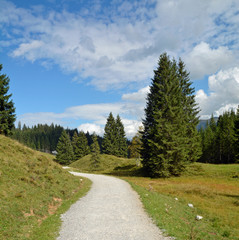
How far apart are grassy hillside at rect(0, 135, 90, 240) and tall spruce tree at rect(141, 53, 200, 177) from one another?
1590 centimetres

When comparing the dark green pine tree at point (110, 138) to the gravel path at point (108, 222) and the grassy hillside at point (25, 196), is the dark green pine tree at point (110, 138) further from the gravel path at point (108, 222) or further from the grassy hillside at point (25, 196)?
the gravel path at point (108, 222)

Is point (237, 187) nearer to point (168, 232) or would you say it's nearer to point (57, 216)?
point (168, 232)

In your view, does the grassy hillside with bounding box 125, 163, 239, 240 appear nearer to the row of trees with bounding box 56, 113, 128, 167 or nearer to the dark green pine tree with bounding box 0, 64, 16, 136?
the dark green pine tree with bounding box 0, 64, 16, 136

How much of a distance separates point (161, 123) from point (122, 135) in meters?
46.4

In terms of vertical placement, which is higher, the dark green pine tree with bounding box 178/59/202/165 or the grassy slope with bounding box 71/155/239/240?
the dark green pine tree with bounding box 178/59/202/165

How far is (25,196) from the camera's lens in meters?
12.0

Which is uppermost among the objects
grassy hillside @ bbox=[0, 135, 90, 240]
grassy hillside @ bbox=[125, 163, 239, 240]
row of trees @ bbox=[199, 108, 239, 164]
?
row of trees @ bbox=[199, 108, 239, 164]

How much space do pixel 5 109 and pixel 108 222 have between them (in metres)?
41.2

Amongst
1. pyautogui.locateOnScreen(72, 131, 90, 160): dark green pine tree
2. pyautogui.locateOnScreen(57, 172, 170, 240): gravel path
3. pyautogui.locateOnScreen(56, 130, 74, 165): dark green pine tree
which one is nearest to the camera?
pyautogui.locateOnScreen(57, 172, 170, 240): gravel path

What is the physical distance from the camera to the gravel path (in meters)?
8.28

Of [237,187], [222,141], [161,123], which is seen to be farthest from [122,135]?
[237,187]

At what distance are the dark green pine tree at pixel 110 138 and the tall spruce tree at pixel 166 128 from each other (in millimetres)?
36291

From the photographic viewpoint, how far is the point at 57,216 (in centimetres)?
1112

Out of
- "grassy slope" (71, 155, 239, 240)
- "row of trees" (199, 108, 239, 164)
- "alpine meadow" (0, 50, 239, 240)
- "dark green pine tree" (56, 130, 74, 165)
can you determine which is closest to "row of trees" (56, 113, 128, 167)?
"dark green pine tree" (56, 130, 74, 165)
